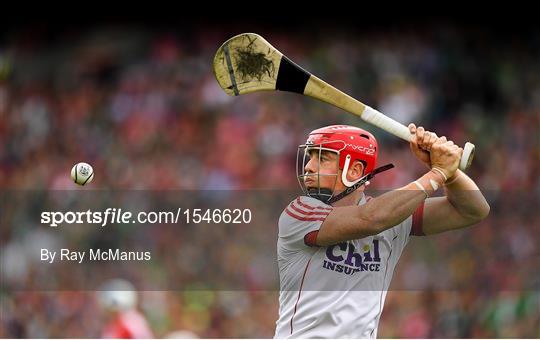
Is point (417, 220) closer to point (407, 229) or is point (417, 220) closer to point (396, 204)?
point (407, 229)

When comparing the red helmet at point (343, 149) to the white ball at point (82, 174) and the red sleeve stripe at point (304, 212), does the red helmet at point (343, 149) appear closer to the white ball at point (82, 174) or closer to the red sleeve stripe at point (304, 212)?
the red sleeve stripe at point (304, 212)

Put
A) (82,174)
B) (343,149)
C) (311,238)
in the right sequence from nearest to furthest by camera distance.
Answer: (311,238) < (343,149) < (82,174)

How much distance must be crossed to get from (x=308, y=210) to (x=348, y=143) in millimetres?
340

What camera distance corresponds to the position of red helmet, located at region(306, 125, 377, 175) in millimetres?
3629

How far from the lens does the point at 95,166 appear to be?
10.2m

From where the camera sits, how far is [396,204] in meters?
3.36

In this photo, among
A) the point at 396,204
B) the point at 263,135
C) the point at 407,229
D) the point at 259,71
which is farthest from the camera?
the point at 263,135

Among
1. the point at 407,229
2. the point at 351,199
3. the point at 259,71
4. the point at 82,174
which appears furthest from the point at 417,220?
the point at 82,174

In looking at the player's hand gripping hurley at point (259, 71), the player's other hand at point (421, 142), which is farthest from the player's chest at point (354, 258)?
the player's hand gripping hurley at point (259, 71)

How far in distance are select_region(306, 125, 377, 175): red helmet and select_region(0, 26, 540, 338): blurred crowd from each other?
217 inches

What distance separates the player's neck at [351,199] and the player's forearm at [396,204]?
0.91 ft

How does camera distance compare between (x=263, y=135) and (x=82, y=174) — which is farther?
(x=263, y=135)

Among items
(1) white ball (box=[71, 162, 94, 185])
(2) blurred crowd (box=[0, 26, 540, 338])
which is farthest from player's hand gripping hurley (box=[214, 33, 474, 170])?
A: (2) blurred crowd (box=[0, 26, 540, 338])

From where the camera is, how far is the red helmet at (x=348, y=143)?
3.63 metres
